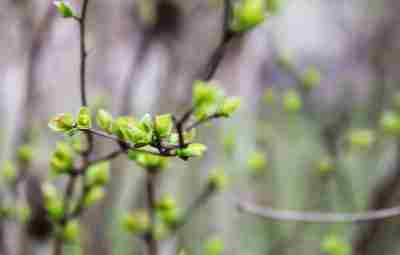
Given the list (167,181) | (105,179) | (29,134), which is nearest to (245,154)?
(167,181)

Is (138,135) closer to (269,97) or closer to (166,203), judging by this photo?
(166,203)

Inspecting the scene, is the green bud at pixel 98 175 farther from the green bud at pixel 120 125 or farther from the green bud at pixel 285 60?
the green bud at pixel 285 60

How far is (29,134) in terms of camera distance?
1.09m

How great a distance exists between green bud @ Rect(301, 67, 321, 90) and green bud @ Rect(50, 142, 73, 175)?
0.87 meters

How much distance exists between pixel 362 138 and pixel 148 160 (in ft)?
2.66

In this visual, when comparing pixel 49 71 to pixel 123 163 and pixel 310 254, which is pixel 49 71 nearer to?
pixel 123 163

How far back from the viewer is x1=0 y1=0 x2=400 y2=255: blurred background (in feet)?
3.72

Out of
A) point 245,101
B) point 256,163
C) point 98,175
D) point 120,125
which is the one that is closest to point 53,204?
point 98,175

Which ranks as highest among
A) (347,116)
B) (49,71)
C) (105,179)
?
(49,71)

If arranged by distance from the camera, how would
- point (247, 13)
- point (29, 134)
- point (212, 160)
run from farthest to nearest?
point (212, 160) < point (29, 134) < point (247, 13)

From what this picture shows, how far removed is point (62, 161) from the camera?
0.51m

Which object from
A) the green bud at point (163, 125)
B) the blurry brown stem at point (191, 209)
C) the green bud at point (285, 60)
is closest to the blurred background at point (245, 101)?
the green bud at point (285, 60)

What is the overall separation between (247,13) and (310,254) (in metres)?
0.84

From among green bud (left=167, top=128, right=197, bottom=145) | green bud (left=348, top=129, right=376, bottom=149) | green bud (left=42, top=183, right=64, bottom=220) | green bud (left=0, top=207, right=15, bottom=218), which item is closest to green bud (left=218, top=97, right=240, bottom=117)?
green bud (left=167, top=128, right=197, bottom=145)
